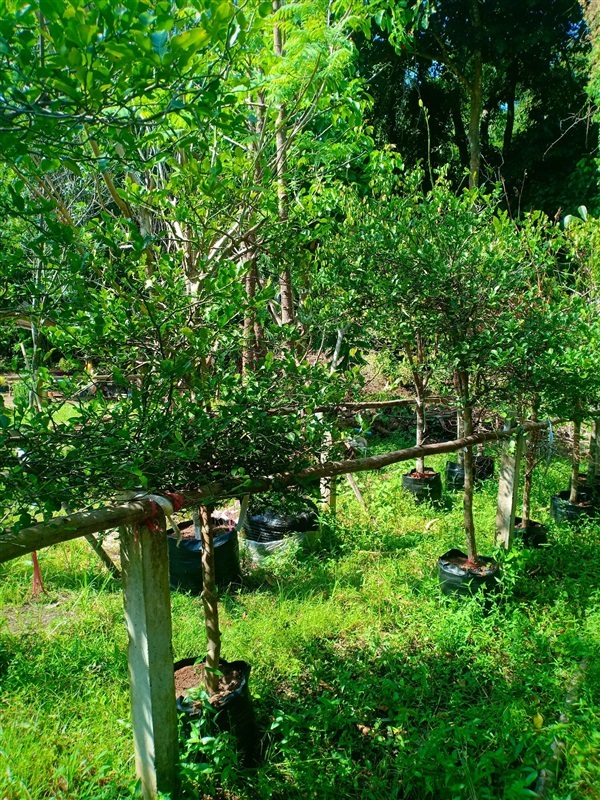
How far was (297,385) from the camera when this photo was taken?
2352mm

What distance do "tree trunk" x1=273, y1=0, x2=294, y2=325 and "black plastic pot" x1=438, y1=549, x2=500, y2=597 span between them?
2021 mm

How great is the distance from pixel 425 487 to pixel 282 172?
4.00 meters

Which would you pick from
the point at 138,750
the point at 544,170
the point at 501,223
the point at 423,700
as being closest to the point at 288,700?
the point at 423,700

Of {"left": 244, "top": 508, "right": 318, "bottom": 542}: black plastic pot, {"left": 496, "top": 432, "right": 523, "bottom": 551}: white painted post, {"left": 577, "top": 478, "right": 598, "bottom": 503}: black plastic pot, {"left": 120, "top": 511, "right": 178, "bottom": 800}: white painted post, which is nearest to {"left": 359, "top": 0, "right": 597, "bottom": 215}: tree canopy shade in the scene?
{"left": 577, "top": 478, "right": 598, "bottom": 503}: black plastic pot

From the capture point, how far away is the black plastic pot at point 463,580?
379 centimetres

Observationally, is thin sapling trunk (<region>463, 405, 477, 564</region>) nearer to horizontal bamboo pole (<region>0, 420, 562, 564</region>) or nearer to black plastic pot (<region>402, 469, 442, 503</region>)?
horizontal bamboo pole (<region>0, 420, 562, 564</region>)

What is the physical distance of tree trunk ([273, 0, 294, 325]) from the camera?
114 inches

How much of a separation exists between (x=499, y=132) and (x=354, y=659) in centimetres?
1688

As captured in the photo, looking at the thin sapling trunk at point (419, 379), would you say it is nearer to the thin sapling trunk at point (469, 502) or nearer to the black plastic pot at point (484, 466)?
the black plastic pot at point (484, 466)

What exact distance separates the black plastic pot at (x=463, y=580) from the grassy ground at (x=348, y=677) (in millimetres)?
104

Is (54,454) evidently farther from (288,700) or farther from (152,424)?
(288,700)

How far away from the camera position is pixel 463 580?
150 inches

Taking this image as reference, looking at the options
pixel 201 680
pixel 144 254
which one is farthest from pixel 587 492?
pixel 144 254

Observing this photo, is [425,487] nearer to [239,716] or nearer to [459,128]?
[239,716]
